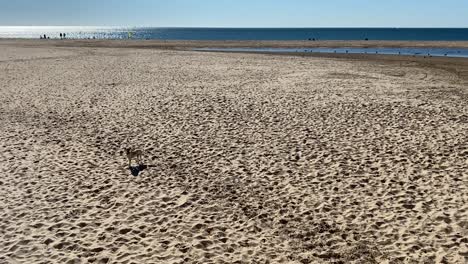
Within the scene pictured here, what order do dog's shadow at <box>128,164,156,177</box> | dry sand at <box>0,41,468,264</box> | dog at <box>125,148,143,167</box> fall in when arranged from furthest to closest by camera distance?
1. dog at <box>125,148,143,167</box>
2. dog's shadow at <box>128,164,156,177</box>
3. dry sand at <box>0,41,468,264</box>

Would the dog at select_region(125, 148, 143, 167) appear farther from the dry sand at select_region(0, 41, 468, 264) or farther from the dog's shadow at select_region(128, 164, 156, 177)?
the dry sand at select_region(0, 41, 468, 264)

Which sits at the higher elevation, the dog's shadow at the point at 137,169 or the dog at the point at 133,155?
the dog at the point at 133,155

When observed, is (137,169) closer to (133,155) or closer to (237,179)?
(133,155)

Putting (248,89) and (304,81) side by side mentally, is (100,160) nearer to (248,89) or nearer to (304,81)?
(248,89)

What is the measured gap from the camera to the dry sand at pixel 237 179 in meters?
7.48

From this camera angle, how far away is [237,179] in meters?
10.5

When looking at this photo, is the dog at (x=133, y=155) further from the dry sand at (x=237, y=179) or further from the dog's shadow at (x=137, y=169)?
the dry sand at (x=237, y=179)

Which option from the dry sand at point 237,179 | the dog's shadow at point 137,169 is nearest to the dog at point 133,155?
the dog's shadow at point 137,169

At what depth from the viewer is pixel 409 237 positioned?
7.68 meters

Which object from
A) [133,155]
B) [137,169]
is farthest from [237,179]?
[133,155]

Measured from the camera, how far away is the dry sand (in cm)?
748

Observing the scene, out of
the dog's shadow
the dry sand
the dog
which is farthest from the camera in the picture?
the dog

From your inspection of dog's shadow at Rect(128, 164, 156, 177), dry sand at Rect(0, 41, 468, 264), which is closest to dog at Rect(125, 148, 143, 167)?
dog's shadow at Rect(128, 164, 156, 177)

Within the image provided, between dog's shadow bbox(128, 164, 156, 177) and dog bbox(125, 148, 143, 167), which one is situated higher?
dog bbox(125, 148, 143, 167)
